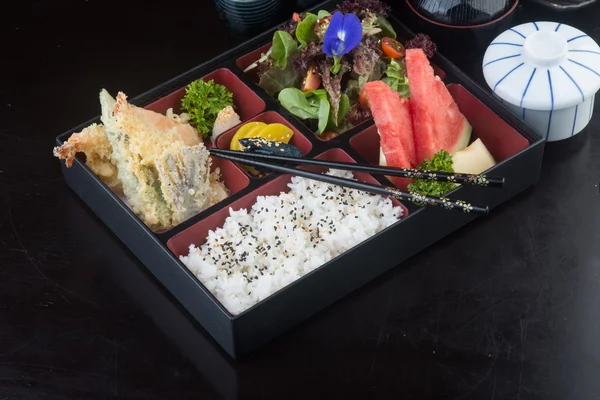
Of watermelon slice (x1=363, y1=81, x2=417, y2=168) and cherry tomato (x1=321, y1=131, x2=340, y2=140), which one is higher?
watermelon slice (x1=363, y1=81, x2=417, y2=168)

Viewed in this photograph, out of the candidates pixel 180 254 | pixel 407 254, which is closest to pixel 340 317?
pixel 407 254

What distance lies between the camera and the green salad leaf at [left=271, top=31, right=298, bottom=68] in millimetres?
3334

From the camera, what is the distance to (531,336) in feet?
9.61

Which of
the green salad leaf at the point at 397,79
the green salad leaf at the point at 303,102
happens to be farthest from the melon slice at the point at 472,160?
the green salad leaf at the point at 303,102

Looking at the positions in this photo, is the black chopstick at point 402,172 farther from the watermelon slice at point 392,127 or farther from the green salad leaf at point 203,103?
the green salad leaf at point 203,103

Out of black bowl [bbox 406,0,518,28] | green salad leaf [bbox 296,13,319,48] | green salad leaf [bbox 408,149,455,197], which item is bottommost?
green salad leaf [bbox 408,149,455,197]

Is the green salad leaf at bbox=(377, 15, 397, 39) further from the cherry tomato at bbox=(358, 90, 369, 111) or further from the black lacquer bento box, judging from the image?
the cherry tomato at bbox=(358, 90, 369, 111)

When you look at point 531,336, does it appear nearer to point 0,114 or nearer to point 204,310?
Answer: point 204,310

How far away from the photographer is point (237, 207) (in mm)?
3057

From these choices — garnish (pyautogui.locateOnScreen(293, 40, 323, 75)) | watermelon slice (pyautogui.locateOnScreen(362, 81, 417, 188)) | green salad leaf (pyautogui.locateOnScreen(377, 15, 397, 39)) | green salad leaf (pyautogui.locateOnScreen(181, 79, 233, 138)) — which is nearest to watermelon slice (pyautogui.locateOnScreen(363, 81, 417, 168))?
watermelon slice (pyautogui.locateOnScreen(362, 81, 417, 188))

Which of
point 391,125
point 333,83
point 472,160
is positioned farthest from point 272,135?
point 472,160

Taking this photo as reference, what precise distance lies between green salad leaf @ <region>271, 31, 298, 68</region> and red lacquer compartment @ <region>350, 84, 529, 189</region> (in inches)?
14.0

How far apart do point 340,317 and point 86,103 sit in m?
1.21

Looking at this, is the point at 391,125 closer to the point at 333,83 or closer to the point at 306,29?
the point at 333,83
